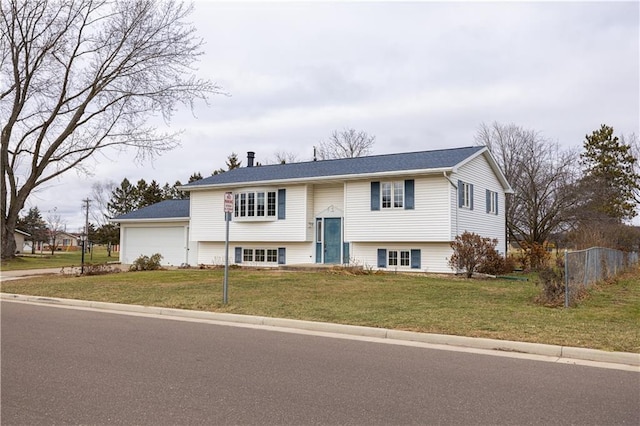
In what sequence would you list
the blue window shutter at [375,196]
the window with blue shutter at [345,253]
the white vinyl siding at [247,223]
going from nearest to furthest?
the blue window shutter at [375,196], the window with blue shutter at [345,253], the white vinyl siding at [247,223]

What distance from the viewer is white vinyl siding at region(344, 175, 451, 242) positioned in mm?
20328

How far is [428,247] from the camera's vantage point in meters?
21.1

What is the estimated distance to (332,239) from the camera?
23578mm

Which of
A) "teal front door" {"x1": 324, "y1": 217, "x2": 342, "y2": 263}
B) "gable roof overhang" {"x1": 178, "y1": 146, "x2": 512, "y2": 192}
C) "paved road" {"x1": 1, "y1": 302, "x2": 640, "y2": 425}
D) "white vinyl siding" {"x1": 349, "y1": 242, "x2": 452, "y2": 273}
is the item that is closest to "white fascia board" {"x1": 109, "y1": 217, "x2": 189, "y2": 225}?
"gable roof overhang" {"x1": 178, "y1": 146, "x2": 512, "y2": 192}

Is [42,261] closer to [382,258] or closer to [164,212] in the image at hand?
[164,212]

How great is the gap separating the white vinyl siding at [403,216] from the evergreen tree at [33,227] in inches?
2048

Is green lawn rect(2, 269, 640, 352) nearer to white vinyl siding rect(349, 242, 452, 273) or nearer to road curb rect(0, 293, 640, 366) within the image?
road curb rect(0, 293, 640, 366)

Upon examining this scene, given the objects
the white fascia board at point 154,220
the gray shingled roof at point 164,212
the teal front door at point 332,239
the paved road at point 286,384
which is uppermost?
the gray shingled roof at point 164,212

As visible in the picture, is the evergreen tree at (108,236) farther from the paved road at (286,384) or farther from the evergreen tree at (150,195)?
the paved road at (286,384)

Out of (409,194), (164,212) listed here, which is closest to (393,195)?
(409,194)

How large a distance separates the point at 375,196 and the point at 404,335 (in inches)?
535

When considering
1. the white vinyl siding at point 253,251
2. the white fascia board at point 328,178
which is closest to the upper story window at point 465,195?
the white fascia board at point 328,178

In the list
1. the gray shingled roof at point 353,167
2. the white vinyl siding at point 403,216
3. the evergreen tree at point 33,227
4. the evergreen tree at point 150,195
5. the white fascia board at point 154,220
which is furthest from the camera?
the evergreen tree at point 33,227

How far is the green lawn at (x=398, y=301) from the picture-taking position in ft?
28.1
